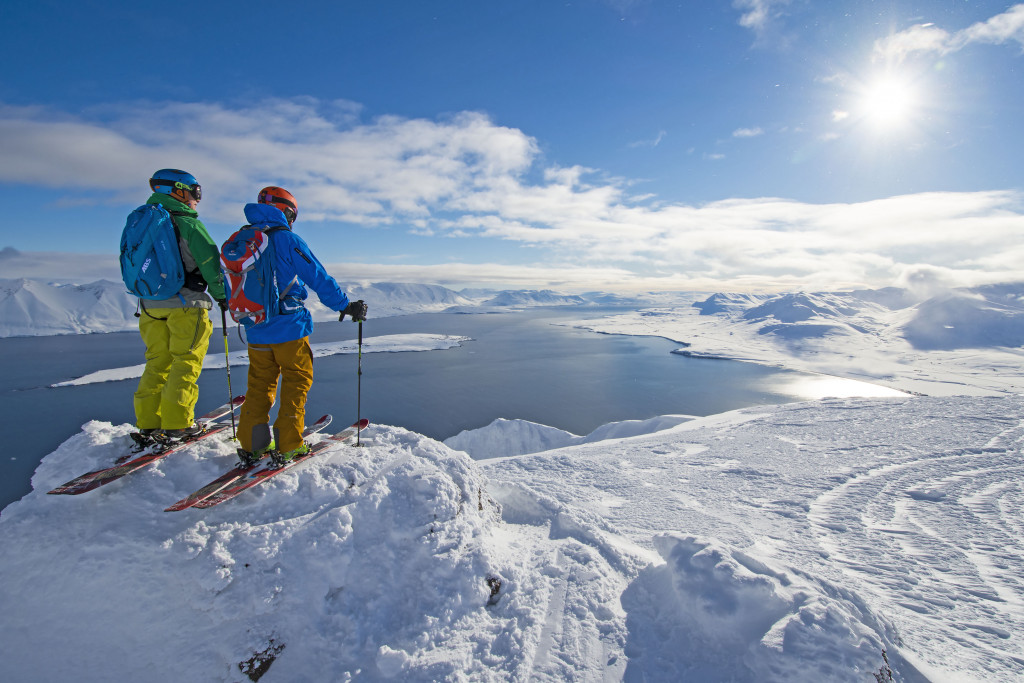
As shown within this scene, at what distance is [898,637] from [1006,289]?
16366 cm

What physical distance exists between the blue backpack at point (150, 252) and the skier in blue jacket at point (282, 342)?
623 mm

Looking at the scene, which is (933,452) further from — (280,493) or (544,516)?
(280,493)

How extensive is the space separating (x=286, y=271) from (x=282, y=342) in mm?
527

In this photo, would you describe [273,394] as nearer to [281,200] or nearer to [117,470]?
[117,470]

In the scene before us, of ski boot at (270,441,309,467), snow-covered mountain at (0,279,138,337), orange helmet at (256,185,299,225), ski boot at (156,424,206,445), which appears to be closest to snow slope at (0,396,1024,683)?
ski boot at (270,441,309,467)

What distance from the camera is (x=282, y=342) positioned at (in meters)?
2.98

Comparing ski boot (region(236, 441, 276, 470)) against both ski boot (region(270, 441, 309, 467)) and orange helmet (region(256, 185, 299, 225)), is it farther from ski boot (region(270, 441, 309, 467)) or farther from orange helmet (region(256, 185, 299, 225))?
orange helmet (region(256, 185, 299, 225))

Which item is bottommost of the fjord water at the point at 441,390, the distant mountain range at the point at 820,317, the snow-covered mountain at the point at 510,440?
the fjord water at the point at 441,390

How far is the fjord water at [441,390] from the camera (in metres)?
25.0

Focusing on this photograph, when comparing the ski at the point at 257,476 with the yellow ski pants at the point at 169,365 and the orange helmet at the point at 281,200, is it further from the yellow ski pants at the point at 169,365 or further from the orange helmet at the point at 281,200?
the orange helmet at the point at 281,200

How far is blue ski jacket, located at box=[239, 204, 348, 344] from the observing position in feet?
9.55

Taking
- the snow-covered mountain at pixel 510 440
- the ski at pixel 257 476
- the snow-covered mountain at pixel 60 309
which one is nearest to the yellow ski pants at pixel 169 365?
the ski at pixel 257 476

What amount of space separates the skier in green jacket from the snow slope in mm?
350

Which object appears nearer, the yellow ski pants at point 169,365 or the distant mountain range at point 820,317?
the yellow ski pants at point 169,365
